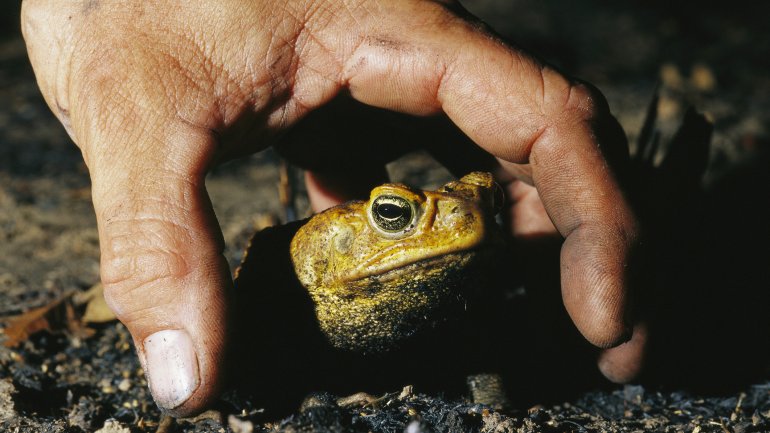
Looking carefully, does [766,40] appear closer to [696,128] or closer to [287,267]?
[696,128]

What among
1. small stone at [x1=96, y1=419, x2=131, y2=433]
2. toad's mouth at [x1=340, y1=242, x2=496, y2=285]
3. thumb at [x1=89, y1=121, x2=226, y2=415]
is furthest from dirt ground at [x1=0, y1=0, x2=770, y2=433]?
toad's mouth at [x1=340, y1=242, x2=496, y2=285]

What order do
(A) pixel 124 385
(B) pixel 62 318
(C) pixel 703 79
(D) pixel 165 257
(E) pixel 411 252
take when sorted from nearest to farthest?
(D) pixel 165 257, (E) pixel 411 252, (A) pixel 124 385, (B) pixel 62 318, (C) pixel 703 79

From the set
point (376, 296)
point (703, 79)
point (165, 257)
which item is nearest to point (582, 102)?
point (376, 296)

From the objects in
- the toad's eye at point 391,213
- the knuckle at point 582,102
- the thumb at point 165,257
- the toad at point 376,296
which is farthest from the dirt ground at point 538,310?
the knuckle at point 582,102

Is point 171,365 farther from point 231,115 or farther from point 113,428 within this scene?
point 231,115

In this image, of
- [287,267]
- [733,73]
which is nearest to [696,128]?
[287,267]

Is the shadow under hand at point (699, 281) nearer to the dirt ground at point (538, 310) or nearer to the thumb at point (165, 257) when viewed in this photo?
the dirt ground at point (538, 310)

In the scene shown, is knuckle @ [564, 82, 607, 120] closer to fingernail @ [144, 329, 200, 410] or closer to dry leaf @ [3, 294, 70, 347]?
fingernail @ [144, 329, 200, 410]
